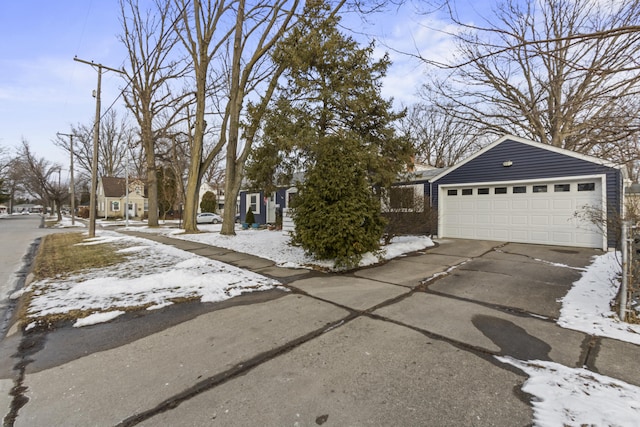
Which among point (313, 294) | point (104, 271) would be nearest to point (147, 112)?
point (104, 271)

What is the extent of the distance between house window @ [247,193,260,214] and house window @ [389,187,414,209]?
1261 centimetres

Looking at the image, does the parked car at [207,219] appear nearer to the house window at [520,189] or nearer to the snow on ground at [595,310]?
the house window at [520,189]

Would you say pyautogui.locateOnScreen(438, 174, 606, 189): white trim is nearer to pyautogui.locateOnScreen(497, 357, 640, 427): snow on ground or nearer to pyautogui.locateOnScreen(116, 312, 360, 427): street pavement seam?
pyautogui.locateOnScreen(497, 357, 640, 427): snow on ground

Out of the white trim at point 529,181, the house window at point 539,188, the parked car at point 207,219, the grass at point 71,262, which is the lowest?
the grass at point 71,262

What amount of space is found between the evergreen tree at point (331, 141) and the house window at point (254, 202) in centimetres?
1098

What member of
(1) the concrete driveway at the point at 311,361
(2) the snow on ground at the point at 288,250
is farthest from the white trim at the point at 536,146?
(1) the concrete driveway at the point at 311,361

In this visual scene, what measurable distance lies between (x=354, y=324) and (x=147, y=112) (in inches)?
771

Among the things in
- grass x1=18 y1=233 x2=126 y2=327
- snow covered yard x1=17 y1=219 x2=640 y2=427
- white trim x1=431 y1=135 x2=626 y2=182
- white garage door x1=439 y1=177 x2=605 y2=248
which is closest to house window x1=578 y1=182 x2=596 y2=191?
white garage door x1=439 y1=177 x2=605 y2=248

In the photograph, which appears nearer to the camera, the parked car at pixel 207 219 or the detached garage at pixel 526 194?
the detached garage at pixel 526 194

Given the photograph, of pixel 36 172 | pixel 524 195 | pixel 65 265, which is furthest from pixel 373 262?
pixel 36 172

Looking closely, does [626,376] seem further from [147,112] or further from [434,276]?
[147,112]

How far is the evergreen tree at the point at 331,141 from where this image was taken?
20.6 ft

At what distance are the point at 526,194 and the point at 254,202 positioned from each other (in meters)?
15.9

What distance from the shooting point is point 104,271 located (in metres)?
6.04
